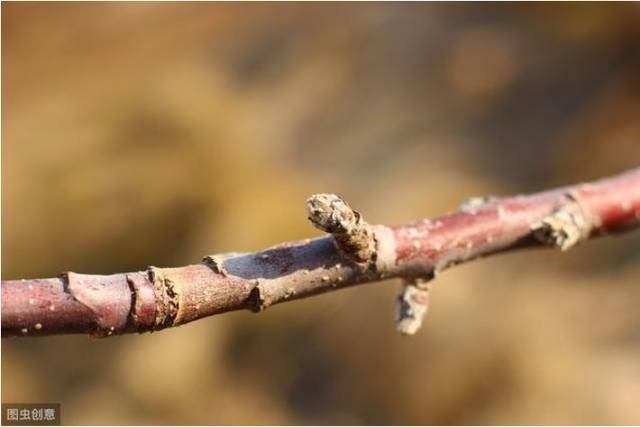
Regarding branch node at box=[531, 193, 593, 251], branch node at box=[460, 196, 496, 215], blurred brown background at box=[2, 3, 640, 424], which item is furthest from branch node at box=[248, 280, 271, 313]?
blurred brown background at box=[2, 3, 640, 424]

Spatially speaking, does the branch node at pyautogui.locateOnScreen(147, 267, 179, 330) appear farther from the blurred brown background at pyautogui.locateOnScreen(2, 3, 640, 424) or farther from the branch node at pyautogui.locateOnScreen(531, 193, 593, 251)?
the blurred brown background at pyautogui.locateOnScreen(2, 3, 640, 424)

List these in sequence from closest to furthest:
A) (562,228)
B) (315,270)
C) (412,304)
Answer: (315,270), (412,304), (562,228)

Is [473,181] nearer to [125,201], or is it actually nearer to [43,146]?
[125,201]

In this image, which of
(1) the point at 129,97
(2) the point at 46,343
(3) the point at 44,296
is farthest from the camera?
(1) the point at 129,97

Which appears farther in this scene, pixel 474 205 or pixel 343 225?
pixel 474 205

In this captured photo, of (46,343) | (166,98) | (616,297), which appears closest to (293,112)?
(166,98)

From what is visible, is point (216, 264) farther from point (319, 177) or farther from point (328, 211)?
point (319, 177)

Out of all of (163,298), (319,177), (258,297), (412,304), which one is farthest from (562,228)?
(319,177)
